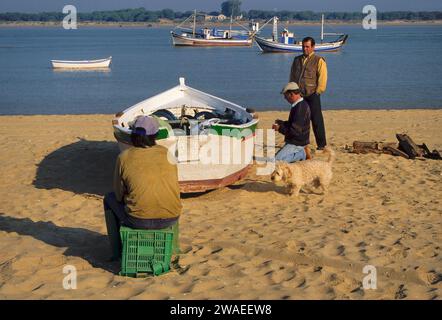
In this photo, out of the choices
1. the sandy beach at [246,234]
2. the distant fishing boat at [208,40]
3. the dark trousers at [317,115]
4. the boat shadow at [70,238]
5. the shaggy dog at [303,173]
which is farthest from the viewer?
the distant fishing boat at [208,40]

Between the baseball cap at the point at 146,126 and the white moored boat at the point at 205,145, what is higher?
the baseball cap at the point at 146,126

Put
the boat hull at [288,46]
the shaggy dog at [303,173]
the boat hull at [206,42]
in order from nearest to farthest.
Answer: the shaggy dog at [303,173]
the boat hull at [288,46]
the boat hull at [206,42]

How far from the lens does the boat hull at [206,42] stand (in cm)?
8338

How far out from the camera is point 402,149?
1164cm

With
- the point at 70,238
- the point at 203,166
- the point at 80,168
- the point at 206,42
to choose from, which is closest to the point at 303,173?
the point at 203,166

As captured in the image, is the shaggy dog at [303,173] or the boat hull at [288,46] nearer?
the shaggy dog at [303,173]

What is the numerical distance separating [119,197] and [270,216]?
8.92 ft

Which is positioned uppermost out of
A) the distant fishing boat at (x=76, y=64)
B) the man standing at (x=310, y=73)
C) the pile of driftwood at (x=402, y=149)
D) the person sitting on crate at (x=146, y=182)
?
the man standing at (x=310, y=73)

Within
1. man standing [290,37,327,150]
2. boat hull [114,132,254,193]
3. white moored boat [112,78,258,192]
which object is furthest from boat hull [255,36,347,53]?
boat hull [114,132,254,193]

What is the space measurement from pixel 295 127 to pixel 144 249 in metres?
3.67

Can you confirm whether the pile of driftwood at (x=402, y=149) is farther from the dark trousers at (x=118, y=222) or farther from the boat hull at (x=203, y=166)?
the dark trousers at (x=118, y=222)

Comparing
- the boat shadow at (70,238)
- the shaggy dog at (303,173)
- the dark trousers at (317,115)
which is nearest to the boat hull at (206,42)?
the dark trousers at (317,115)

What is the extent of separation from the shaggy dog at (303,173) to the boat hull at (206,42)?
75.4 meters
